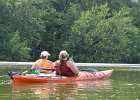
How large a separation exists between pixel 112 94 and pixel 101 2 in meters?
52.0

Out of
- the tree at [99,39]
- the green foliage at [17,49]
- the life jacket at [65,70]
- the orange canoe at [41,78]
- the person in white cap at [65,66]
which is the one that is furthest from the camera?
the tree at [99,39]

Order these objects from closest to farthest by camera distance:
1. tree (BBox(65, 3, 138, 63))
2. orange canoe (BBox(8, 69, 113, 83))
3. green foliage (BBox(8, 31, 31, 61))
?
1. orange canoe (BBox(8, 69, 113, 83))
2. green foliage (BBox(8, 31, 31, 61))
3. tree (BBox(65, 3, 138, 63))

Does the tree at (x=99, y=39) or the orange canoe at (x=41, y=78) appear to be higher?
the tree at (x=99, y=39)

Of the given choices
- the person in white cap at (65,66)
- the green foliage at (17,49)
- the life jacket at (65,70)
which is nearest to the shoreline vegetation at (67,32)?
the green foliage at (17,49)

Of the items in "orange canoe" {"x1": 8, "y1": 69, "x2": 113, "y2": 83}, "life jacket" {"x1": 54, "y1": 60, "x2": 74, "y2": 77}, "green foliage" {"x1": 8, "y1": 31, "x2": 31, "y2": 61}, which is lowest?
"orange canoe" {"x1": 8, "y1": 69, "x2": 113, "y2": 83}

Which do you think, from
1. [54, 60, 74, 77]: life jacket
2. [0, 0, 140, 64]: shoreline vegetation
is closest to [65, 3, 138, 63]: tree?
[0, 0, 140, 64]: shoreline vegetation

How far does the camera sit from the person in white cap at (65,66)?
21.1 metres

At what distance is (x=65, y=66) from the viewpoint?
21.3 metres

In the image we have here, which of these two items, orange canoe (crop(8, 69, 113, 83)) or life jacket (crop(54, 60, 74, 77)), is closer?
orange canoe (crop(8, 69, 113, 83))

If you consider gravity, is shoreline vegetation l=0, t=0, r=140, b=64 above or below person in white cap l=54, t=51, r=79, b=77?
above

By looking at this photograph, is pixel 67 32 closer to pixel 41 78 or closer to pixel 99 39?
pixel 99 39

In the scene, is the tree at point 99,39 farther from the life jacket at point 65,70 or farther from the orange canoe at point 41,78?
the life jacket at point 65,70

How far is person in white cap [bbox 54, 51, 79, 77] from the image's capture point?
2109 centimetres

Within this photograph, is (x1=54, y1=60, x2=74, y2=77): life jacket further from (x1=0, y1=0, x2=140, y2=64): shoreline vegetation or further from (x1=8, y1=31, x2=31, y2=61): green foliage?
(x1=8, y1=31, x2=31, y2=61): green foliage
